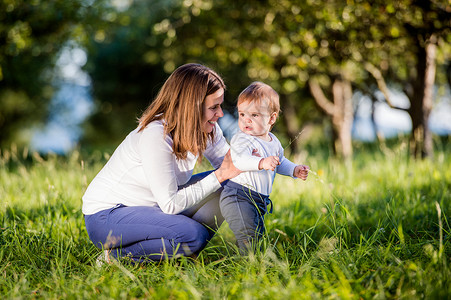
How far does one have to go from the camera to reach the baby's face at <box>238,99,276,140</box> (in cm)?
260

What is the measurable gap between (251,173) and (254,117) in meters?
0.37

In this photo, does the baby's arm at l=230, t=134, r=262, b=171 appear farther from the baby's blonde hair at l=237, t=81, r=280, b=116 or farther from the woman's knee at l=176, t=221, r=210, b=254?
the woman's knee at l=176, t=221, r=210, b=254

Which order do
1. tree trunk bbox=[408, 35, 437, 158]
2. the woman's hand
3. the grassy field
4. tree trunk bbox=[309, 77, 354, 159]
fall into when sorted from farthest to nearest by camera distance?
tree trunk bbox=[309, 77, 354, 159] < tree trunk bbox=[408, 35, 437, 158] < the woman's hand < the grassy field

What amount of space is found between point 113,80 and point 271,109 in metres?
16.2

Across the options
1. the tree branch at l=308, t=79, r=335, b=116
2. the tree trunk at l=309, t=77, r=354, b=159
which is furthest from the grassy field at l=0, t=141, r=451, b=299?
the tree branch at l=308, t=79, r=335, b=116

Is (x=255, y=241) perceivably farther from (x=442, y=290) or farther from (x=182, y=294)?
(x=442, y=290)

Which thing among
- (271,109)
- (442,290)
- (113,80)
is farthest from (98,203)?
(113,80)

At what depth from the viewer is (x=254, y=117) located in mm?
2607

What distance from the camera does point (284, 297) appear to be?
194 centimetres

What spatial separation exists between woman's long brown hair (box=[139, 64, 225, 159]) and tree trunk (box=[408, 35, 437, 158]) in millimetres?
4675

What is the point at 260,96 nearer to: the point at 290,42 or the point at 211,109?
the point at 211,109

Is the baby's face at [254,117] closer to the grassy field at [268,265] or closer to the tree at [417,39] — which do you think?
the grassy field at [268,265]

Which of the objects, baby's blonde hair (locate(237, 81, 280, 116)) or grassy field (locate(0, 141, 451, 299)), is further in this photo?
baby's blonde hair (locate(237, 81, 280, 116))

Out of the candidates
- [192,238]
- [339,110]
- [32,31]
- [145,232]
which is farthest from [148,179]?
[32,31]
